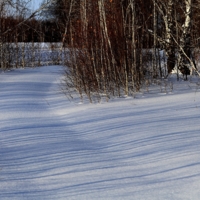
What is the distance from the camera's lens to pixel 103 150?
5441 mm

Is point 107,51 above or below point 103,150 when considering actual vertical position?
above

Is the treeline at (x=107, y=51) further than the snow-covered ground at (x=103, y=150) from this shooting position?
Yes

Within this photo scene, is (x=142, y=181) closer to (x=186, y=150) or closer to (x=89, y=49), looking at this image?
(x=186, y=150)

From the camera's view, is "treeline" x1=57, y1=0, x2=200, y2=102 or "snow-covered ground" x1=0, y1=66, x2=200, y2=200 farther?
"treeline" x1=57, y1=0, x2=200, y2=102

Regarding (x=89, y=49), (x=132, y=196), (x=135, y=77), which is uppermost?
(x=89, y=49)

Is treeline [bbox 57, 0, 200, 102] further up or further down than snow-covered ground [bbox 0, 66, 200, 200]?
further up

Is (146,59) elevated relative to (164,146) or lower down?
elevated

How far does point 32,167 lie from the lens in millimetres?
4742

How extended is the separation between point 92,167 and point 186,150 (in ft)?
3.87

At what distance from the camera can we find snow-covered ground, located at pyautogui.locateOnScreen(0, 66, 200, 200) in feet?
13.1

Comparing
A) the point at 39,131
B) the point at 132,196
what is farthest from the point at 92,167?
the point at 39,131

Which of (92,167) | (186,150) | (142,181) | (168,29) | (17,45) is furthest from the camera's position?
(17,45)

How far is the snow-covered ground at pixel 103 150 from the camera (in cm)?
399

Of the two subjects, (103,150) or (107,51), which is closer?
(103,150)
